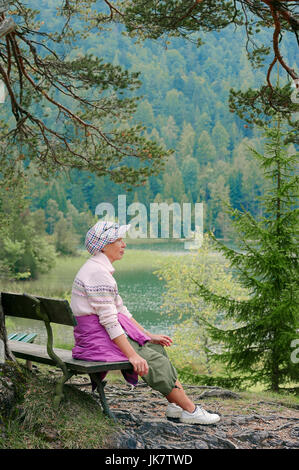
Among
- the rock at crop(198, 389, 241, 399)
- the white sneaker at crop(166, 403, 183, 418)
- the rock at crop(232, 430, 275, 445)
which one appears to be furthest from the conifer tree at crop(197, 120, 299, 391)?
the white sneaker at crop(166, 403, 183, 418)

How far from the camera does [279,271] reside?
27.7ft

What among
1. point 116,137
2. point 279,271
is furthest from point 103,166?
point 279,271

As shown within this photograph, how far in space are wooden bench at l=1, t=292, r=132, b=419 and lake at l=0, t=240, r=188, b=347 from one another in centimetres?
1679

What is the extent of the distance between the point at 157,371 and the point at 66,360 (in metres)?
0.61

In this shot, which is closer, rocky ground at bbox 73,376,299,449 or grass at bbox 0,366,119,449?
grass at bbox 0,366,119,449

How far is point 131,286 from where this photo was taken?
50000 mm

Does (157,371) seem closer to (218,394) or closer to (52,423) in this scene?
(52,423)

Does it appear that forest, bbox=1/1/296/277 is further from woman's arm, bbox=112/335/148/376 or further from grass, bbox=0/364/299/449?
woman's arm, bbox=112/335/148/376

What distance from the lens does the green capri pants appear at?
3756mm

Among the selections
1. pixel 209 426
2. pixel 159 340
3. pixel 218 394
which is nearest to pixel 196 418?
pixel 209 426

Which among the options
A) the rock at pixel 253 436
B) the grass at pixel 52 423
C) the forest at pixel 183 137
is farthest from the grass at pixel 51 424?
the forest at pixel 183 137

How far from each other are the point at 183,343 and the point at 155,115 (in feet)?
307

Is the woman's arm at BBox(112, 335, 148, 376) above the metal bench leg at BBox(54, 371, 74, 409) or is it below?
above
